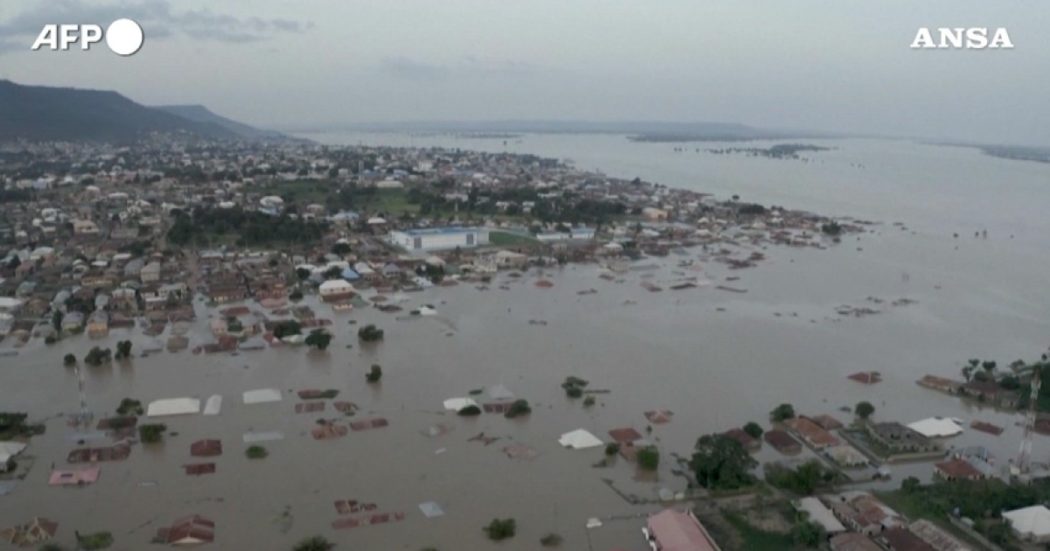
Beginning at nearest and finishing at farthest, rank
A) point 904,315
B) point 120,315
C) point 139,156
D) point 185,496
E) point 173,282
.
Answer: point 185,496 < point 120,315 < point 904,315 < point 173,282 < point 139,156

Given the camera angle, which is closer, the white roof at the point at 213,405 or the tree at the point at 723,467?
the tree at the point at 723,467

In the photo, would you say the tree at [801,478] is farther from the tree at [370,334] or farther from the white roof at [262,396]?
the tree at [370,334]

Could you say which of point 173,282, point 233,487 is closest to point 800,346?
point 233,487

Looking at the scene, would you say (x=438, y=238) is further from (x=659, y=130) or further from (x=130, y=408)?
(x=659, y=130)

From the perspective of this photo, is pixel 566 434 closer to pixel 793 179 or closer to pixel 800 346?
pixel 800 346

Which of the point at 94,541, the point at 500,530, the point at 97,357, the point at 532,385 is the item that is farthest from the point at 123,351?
the point at 500,530

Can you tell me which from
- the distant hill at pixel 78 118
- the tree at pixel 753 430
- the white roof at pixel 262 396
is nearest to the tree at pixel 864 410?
the tree at pixel 753 430
